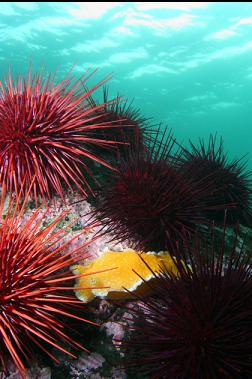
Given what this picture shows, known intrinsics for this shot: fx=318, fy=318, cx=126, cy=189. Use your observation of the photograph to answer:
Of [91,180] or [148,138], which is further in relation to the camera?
[148,138]

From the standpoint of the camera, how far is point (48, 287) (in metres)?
2.32

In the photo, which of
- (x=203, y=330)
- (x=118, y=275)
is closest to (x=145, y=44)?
(x=118, y=275)

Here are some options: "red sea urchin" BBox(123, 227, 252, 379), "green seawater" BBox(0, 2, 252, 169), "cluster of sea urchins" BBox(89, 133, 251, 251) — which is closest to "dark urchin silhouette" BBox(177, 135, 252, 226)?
"cluster of sea urchins" BBox(89, 133, 251, 251)

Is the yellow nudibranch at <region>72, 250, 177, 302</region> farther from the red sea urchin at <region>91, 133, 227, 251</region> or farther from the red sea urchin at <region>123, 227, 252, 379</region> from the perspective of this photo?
the red sea urchin at <region>123, 227, 252, 379</region>

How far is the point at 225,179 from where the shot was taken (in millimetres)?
4391

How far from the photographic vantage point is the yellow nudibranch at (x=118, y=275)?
8.91 feet

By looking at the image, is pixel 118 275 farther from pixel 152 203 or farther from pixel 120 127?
pixel 120 127

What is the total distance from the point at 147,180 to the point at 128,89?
196 ft

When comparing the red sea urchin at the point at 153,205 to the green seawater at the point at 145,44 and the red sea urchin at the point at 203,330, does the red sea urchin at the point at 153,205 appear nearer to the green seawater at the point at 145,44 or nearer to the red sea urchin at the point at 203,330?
the red sea urchin at the point at 203,330

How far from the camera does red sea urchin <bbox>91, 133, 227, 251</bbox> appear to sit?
313 cm

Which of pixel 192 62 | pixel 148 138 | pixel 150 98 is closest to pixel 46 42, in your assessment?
pixel 192 62

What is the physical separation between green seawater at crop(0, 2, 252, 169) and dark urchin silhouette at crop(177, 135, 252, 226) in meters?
12.6

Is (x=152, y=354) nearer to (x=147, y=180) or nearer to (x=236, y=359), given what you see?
(x=236, y=359)

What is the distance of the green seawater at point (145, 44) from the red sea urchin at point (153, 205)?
14.2 metres
